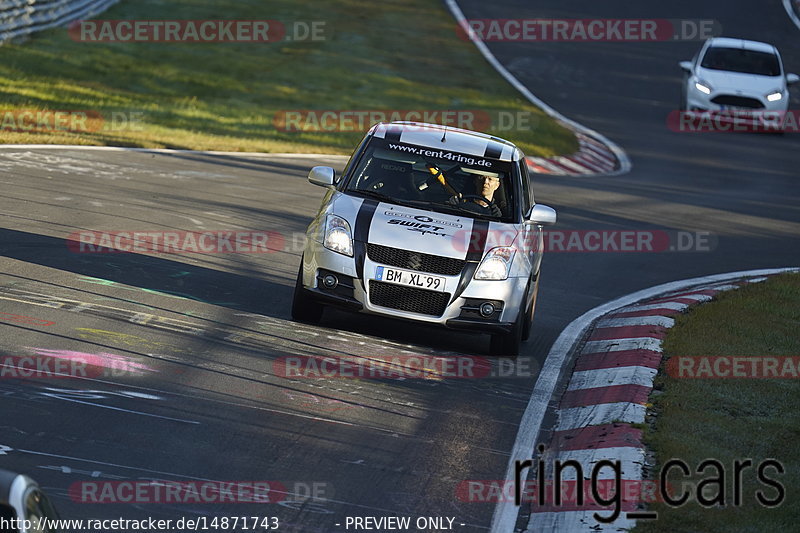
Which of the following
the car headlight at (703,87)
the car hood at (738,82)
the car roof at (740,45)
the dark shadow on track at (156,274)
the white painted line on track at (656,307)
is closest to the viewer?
the dark shadow on track at (156,274)

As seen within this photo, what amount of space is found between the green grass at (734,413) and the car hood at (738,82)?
1617cm

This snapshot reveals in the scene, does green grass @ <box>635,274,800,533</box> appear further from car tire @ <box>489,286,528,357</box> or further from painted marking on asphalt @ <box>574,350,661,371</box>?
car tire @ <box>489,286,528,357</box>

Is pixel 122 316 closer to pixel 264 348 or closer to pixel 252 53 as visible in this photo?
pixel 264 348

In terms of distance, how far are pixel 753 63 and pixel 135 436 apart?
25606 millimetres

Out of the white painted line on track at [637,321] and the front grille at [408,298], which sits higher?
the front grille at [408,298]

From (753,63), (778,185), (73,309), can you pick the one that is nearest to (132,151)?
(73,309)

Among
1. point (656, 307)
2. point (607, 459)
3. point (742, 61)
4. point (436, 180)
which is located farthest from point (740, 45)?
point (607, 459)

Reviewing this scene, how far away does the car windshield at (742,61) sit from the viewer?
97.1 feet

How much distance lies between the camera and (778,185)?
23.7 m

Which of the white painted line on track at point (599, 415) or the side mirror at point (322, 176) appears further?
the side mirror at point (322, 176)

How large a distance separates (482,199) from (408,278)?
1362mm

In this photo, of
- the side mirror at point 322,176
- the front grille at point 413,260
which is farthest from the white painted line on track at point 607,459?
the side mirror at point 322,176

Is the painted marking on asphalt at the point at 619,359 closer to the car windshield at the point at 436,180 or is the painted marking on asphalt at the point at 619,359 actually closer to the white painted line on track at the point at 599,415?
the white painted line on track at the point at 599,415

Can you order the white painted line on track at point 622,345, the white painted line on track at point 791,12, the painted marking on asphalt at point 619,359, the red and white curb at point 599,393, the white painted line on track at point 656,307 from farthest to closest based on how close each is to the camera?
the white painted line on track at point 791,12 < the white painted line on track at point 656,307 < the white painted line on track at point 622,345 < the painted marking on asphalt at point 619,359 < the red and white curb at point 599,393
